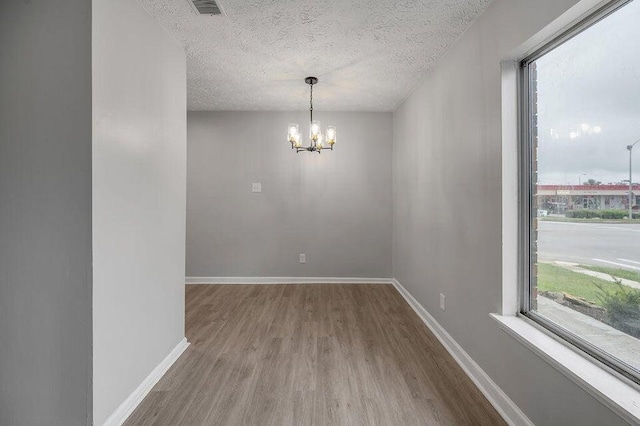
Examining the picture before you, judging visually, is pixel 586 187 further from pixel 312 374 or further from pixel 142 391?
pixel 142 391

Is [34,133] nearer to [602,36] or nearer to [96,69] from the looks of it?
[96,69]

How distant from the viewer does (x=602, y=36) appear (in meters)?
1.35

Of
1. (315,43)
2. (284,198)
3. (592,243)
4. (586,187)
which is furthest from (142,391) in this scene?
(284,198)

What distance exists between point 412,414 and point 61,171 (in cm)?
223

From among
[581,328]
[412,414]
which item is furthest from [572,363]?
[412,414]

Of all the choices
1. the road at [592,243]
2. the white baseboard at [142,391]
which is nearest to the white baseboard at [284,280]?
the white baseboard at [142,391]

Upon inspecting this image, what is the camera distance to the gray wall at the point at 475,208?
1.51m

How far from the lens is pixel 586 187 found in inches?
57.8

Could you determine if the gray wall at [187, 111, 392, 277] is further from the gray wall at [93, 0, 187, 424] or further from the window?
the window

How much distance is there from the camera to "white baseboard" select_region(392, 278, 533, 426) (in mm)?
1683

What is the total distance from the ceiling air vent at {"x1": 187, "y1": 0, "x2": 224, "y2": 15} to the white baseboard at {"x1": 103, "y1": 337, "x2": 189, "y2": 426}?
2.40 meters

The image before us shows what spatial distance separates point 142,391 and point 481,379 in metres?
2.11

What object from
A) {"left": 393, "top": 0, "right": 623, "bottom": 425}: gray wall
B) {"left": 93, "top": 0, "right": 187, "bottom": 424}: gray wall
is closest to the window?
{"left": 393, "top": 0, "right": 623, "bottom": 425}: gray wall

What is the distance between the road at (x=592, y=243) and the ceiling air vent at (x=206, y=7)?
2396 millimetres
